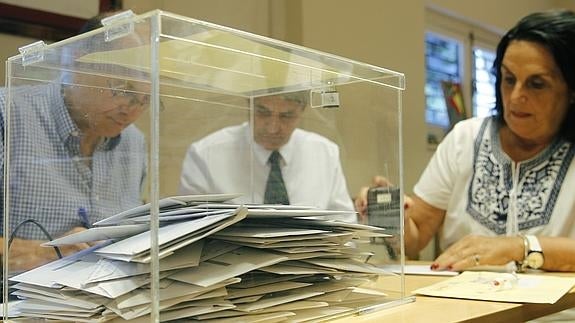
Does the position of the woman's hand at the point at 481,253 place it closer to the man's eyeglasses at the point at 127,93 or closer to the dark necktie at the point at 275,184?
the dark necktie at the point at 275,184

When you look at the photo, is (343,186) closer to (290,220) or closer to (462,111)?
(290,220)

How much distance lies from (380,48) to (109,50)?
2.73 metres

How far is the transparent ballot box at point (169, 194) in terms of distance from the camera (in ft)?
2.03

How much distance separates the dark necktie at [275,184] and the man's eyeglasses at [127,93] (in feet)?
1.42

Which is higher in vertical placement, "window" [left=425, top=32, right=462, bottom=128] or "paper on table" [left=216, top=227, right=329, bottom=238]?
"window" [left=425, top=32, right=462, bottom=128]

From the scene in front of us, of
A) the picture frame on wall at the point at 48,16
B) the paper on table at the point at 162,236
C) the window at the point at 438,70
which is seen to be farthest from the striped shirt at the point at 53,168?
the window at the point at 438,70

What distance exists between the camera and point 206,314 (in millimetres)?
641

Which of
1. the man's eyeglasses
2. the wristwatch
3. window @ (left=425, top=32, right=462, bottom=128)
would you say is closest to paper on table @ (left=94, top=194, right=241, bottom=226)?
the man's eyeglasses

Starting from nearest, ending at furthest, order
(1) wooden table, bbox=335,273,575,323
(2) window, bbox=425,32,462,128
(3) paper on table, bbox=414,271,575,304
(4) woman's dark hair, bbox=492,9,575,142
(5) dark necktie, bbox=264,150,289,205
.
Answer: (1) wooden table, bbox=335,273,575,323, (3) paper on table, bbox=414,271,575,304, (5) dark necktie, bbox=264,150,289,205, (4) woman's dark hair, bbox=492,9,575,142, (2) window, bbox=425,32,462,128

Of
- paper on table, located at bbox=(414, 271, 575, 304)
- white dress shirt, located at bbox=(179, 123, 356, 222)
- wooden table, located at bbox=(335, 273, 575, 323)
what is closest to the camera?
wooden table, located at bbox=(335, 273, 575, 323)

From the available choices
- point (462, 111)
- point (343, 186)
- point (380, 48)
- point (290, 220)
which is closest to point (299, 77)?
point (290, 220)

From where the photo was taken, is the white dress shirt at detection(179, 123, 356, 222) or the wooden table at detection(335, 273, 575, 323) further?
the white dress shirt at detection(179, 123, 356, 222)

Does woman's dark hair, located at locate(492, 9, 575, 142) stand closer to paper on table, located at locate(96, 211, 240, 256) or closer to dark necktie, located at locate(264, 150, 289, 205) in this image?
dark necktie, located at locate(264, 150, 289, 205)

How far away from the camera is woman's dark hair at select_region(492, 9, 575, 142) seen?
1713 millimetres
